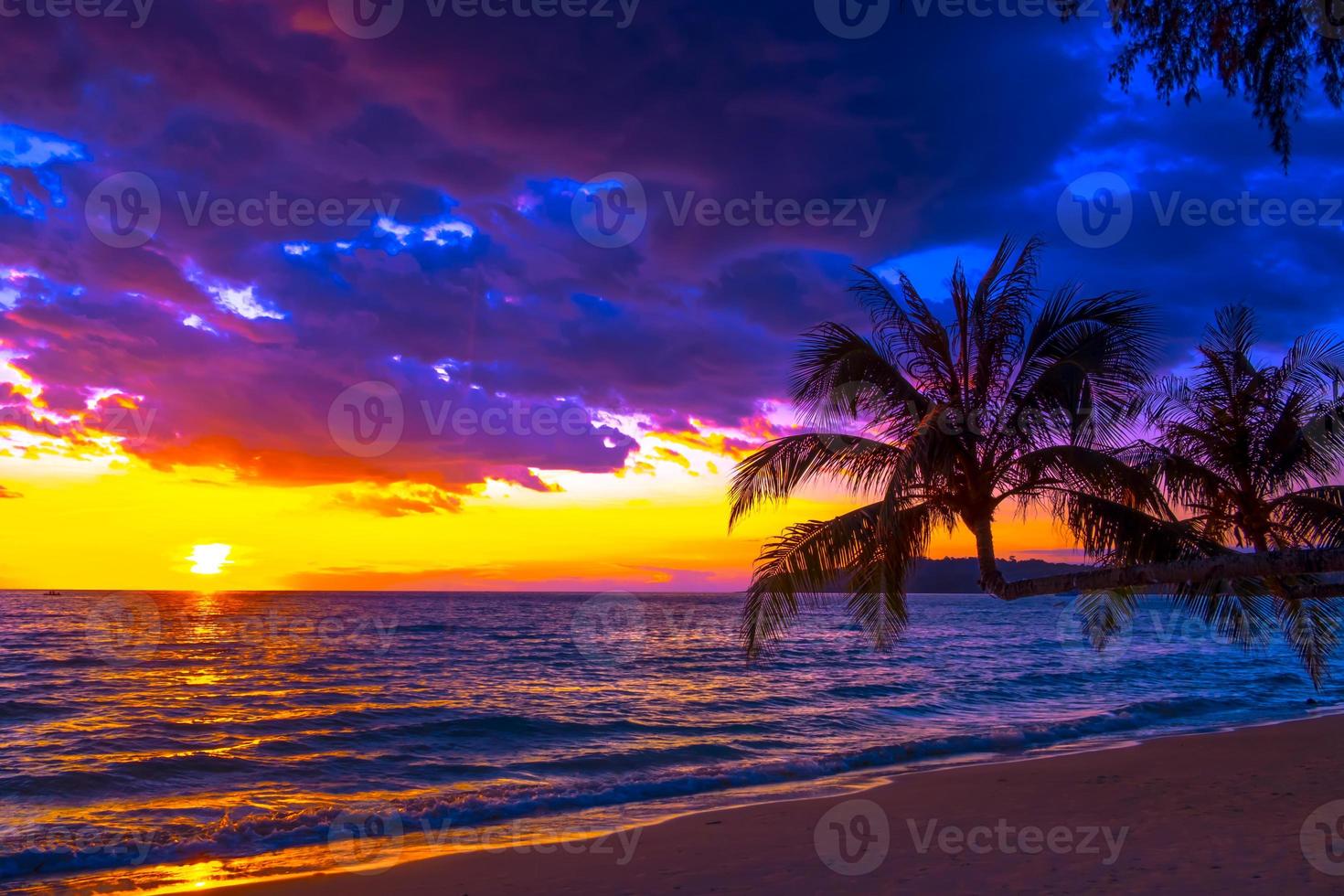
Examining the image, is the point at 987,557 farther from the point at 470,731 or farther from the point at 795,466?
the point at 470,731

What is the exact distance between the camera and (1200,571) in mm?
7414

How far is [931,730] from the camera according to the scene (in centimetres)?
1839

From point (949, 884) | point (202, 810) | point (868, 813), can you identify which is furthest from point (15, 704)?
point (949, 884)

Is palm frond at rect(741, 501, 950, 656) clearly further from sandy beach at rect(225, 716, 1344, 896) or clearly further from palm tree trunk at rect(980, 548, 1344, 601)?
sandy beach at rect(225, 716, 1344, 896)

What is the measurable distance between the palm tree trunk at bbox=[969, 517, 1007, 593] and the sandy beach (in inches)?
102

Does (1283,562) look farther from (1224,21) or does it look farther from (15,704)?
(15,704)

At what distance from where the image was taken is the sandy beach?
22.7ft

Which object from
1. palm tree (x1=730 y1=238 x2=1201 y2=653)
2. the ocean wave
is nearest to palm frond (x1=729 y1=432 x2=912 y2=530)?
palm tree (x1=730 y1=238 x2=1201 y2=653)

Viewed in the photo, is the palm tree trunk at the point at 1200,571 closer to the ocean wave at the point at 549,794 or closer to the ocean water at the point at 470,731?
the ocean water at the point at 470,731

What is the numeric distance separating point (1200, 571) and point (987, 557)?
7.28ft

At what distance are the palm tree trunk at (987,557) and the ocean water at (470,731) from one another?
5053mm

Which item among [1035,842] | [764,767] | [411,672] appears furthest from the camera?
[411,672]

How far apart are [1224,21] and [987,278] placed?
3906mm

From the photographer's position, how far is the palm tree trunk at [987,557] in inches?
366
